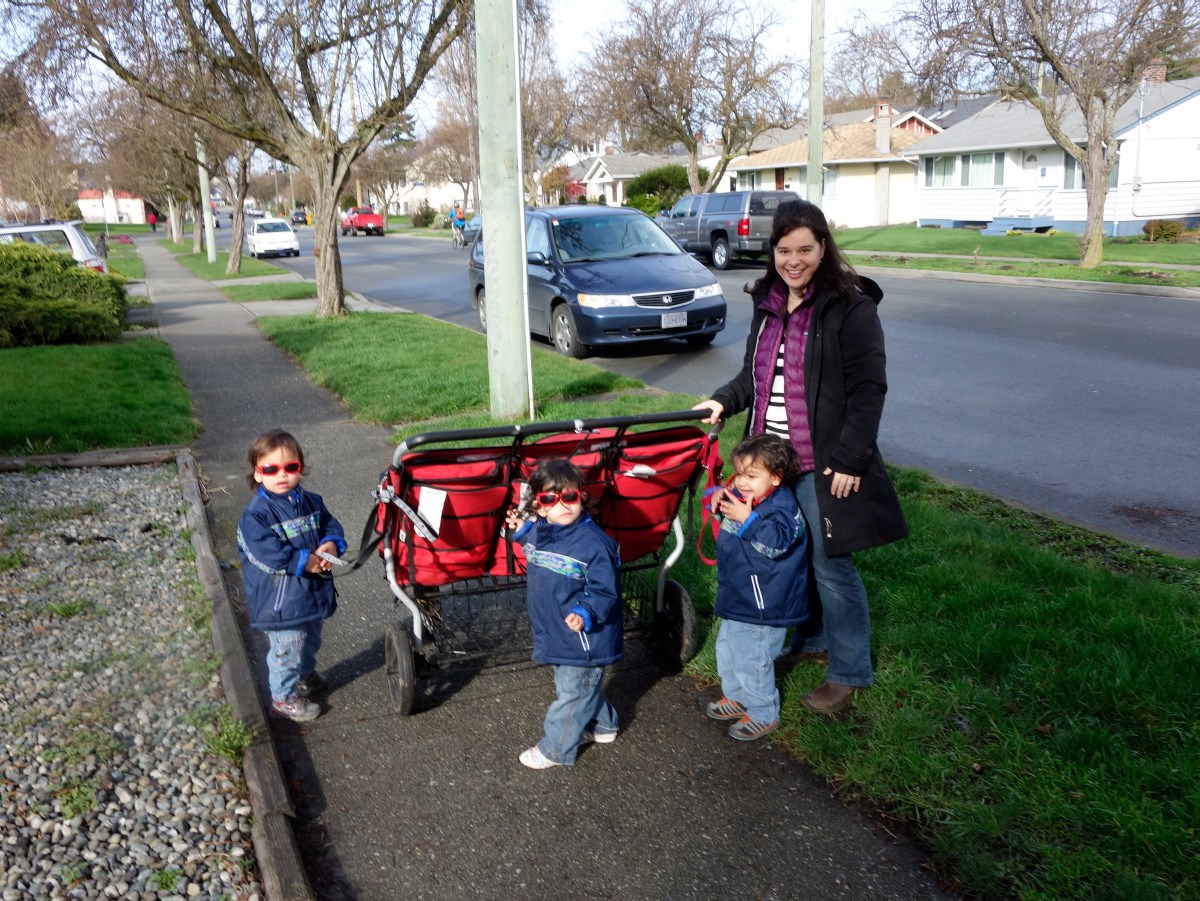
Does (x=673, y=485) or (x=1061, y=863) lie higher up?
(x=673, y=485)

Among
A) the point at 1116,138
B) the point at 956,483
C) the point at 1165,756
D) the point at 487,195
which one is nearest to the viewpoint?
the point at 1165,756

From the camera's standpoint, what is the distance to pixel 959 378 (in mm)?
11070

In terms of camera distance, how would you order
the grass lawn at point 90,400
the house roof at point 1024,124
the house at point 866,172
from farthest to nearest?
1. the house at point 866,172
2. the house roof at point 1024,124
3. the grass lawn at point 90,400

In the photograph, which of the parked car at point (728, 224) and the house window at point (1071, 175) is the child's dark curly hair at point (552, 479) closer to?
the parked car at point (728, 224)

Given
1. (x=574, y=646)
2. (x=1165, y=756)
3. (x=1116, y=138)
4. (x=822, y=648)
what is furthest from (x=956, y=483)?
(x=1116, y=138)

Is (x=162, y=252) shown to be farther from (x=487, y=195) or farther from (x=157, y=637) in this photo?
(x=157, y=637)

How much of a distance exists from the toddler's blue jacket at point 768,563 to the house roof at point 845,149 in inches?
1902

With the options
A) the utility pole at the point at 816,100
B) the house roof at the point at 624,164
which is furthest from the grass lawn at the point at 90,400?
the house roof at the point at 624,164

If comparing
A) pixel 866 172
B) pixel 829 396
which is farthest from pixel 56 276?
pixel 866 172

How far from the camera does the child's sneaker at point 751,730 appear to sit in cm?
401

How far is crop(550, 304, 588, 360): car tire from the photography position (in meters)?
12.9

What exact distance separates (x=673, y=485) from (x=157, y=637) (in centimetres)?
248

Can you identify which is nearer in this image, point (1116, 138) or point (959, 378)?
point (959, 378)

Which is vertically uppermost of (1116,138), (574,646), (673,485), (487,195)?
(1116,138)
